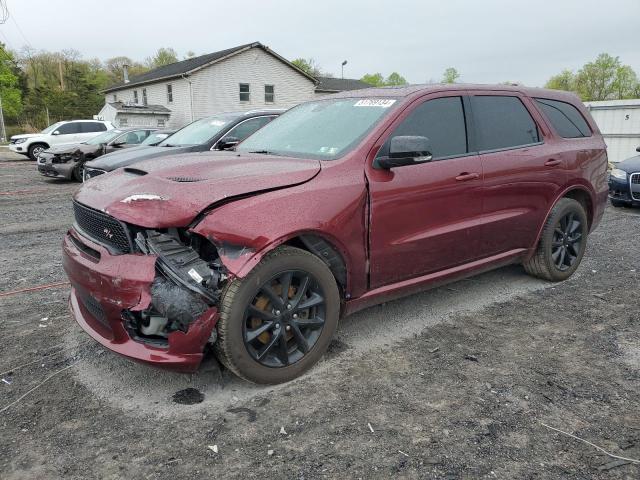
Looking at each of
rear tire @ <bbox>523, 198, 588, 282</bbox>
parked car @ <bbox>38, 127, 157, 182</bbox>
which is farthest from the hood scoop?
parked car @ <bbox>38, 127, 157, 182</bbox>

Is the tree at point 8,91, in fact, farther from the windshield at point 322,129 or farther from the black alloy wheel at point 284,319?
the black alloy wheel at point 284,319

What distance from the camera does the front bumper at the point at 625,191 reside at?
884cm

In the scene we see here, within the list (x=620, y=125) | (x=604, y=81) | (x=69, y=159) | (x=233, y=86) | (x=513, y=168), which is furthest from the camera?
(x=604, y=81)

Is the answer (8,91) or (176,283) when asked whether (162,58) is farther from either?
(176,283)

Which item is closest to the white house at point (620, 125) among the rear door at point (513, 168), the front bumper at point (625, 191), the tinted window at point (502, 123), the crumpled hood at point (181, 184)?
the front bumper at point (625, 191)

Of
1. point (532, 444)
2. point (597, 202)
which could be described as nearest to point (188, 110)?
point (597, 202)

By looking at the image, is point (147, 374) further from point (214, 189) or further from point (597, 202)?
point (597, 202)

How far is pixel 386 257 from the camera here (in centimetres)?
349

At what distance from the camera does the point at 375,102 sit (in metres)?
3.82

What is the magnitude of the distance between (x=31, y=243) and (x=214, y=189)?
15.9 feet

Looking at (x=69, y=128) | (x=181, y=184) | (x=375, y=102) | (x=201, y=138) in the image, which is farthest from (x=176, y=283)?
(x=69, y=128)

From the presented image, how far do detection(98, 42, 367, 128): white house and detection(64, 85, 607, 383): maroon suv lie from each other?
27.8m

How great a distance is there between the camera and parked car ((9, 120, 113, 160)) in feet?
67.1

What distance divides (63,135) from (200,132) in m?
15.4
